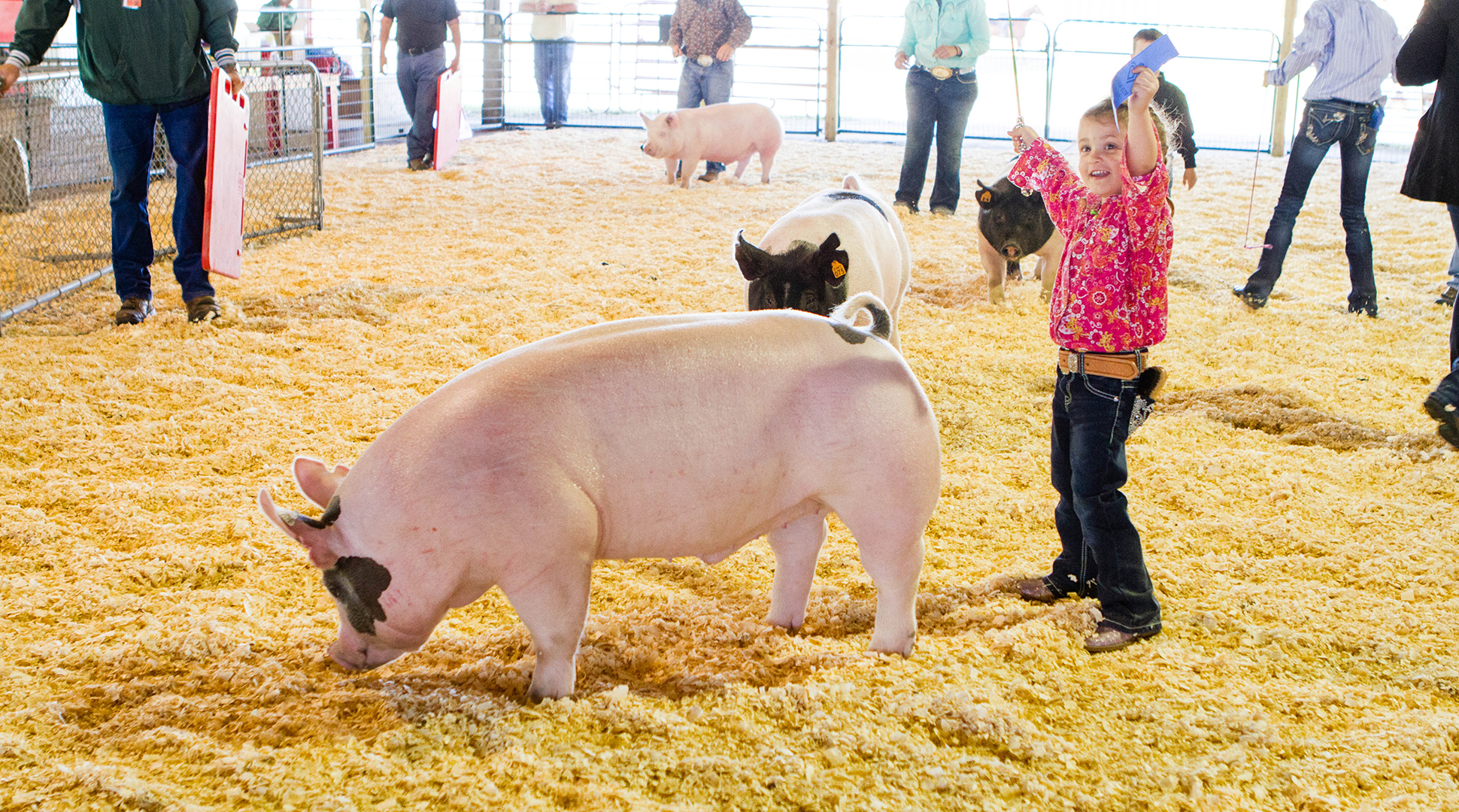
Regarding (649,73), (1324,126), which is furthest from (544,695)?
(649,73)

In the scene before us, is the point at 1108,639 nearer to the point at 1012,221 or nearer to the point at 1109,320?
the point at 1109,320

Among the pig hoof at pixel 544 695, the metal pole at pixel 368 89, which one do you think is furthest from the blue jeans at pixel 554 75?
the pig hoof at pixel 544 695

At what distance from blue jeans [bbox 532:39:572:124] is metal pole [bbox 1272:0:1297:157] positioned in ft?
29.1

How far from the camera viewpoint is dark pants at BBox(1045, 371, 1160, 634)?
2.37 m

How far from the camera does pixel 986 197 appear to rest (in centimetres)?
584

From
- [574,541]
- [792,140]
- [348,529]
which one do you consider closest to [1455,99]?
Result: [574,541]

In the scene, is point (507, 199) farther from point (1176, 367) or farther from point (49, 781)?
point (49, 781)

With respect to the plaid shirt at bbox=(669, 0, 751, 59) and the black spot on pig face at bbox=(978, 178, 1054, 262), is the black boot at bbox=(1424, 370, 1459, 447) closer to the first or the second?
the black spot on pig face at bbox=(978, 178, 1054, 262)

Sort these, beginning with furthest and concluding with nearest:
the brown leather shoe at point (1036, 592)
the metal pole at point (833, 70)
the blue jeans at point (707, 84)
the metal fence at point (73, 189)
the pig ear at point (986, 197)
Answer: the metal pole at point (833, 70), the blue jeans at point (707, 84), the metal fence at point (73, 189), the pig ear at point (986, 197), the brown leather shoe at point (1036, 592)

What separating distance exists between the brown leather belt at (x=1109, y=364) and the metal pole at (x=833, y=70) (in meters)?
12.2

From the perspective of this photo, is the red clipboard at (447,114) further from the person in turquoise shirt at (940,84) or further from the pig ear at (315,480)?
the pig ear at (315,480)

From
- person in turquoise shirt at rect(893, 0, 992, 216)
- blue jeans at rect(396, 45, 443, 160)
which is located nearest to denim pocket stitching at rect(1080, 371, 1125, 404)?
person in turquoise shirt at rect(893, 0, 992, 216)

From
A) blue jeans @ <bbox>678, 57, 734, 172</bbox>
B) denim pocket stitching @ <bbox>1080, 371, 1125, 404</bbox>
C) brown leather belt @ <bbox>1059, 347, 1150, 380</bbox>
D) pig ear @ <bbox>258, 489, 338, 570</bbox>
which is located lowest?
pig ear @ <bbox>258, 489, 338, 570</bbox>

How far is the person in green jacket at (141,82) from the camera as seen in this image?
451 cm
